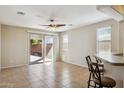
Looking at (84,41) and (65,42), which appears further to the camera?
(65,42)

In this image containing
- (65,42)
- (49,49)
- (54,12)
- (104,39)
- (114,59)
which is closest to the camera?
(114,59)

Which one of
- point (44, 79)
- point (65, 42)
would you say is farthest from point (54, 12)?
point (65, 42)

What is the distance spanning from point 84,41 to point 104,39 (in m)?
1.37

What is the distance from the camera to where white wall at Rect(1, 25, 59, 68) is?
629 cm

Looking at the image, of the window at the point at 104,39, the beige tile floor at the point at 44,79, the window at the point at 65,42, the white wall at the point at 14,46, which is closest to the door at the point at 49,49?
the window at the point at 65,42

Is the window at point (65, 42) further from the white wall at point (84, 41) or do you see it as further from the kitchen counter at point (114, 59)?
the kitchen counter at point (114, 59)

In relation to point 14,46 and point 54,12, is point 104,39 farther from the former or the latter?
point 14,46

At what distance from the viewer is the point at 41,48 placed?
26.7 feet

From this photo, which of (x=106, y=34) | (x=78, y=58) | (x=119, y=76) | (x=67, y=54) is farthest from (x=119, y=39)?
(x=67, y=54)

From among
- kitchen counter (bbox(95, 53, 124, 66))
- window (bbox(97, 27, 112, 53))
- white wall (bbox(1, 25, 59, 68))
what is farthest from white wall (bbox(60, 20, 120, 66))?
white wall (bbox(1, 25, 59, 68))

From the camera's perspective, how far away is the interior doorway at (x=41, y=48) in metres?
7.70

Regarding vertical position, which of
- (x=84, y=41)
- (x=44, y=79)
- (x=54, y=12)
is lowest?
(x=44, y=79)

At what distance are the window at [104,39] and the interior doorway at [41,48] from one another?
4002mm
